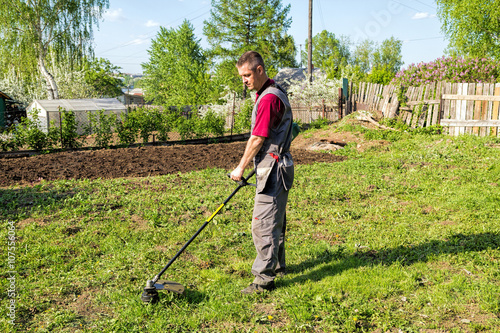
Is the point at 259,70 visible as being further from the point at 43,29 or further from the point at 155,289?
the point at 43,29

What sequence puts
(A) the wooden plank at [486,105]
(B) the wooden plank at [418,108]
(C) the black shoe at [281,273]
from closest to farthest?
(C) the black shoe at [281,273]
(A) the wooden plank at [486,105]
(B) the wooden plank at [418,108]

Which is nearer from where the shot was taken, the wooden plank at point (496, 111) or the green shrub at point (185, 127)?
the wooden plank at point (496, 111)

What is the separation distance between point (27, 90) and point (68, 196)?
34.2 metres

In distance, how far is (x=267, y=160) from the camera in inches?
134

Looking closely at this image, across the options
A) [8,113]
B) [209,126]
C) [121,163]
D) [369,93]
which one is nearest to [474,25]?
[369,93]

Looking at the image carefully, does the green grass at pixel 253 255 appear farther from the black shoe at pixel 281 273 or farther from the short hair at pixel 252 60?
the short hair at pixel 252 60

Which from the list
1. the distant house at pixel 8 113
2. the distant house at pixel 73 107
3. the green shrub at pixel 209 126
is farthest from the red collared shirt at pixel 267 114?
the distant house at pixel 8 113

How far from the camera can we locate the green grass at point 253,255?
3168 mm

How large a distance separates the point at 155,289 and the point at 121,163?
699 cm

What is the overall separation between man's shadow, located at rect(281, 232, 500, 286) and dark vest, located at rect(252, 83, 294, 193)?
1120mm

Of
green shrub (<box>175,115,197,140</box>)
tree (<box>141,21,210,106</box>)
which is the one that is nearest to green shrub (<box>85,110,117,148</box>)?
green shrub (<box>175,115,197,140</box>)

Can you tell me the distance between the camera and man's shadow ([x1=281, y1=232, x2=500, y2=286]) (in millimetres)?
4021

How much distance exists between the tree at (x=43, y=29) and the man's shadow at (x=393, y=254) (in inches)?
938

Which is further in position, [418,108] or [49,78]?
[49,78]
